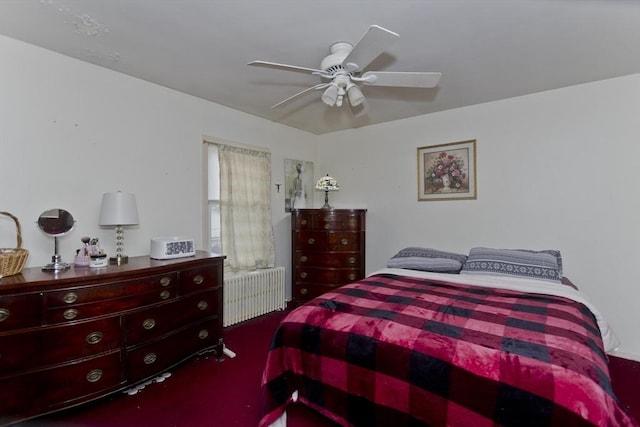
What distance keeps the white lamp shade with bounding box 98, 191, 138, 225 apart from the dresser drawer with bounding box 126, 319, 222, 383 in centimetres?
91

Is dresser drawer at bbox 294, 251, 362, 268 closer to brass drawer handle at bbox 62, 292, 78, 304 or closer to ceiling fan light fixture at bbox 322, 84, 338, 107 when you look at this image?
ceiling fan light fixture at bbox 322, 84, 338, 107

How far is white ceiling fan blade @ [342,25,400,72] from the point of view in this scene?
1487 mm

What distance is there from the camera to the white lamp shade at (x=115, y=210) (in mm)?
Answer: 2299

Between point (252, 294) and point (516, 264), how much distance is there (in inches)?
105

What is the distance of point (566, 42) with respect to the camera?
213cm

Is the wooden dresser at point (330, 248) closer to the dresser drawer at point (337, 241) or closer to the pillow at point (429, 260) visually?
the dresser drawer at point (337, 241)

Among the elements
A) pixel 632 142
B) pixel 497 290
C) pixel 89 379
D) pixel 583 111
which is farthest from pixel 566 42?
pixel 89 379

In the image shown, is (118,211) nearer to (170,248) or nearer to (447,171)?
(170,248)

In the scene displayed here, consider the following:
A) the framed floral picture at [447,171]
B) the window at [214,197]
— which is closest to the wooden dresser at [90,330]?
the window at [214,197]

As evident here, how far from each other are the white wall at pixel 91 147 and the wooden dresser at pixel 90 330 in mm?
461

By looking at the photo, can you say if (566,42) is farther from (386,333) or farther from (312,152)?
(312,152)

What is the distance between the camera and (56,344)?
184cm

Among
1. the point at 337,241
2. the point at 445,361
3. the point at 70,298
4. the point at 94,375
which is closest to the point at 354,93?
the point at 445,361

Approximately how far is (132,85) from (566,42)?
3326 mm
